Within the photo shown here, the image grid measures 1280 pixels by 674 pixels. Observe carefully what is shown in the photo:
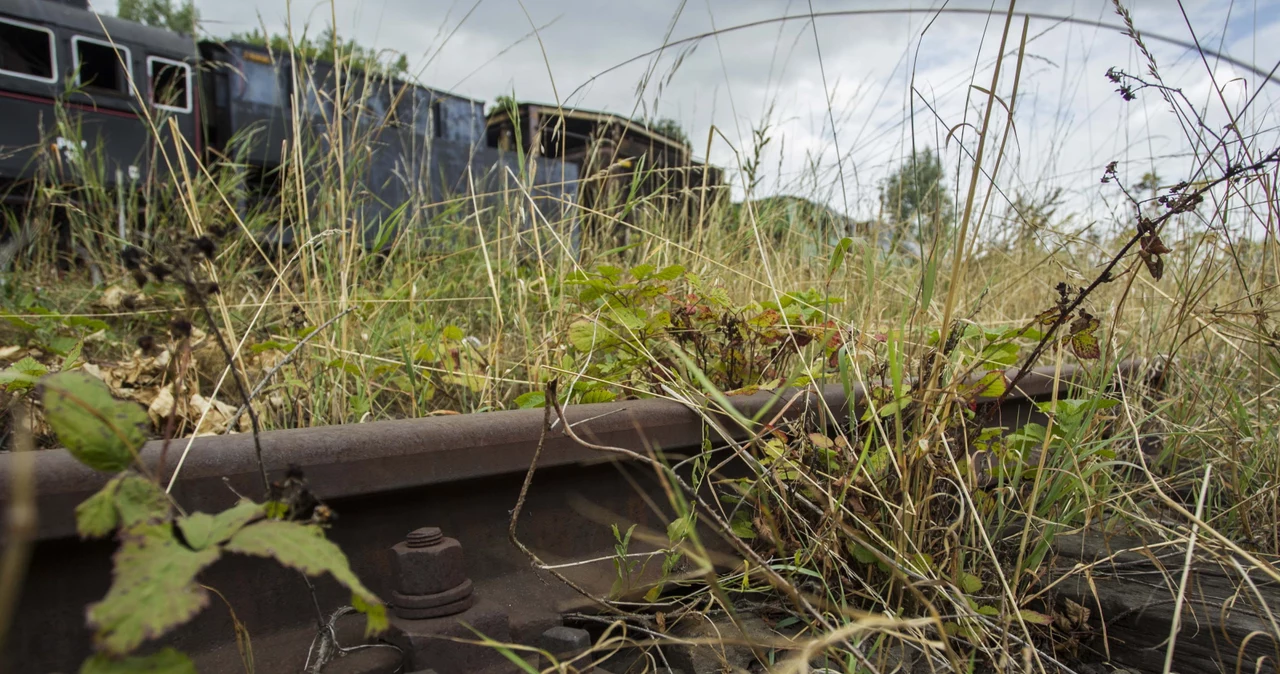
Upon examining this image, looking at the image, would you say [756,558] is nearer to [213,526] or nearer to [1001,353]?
[213,526]

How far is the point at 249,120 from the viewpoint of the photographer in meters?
8.22

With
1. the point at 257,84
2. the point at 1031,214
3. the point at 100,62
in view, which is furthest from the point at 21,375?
the point at 257,84

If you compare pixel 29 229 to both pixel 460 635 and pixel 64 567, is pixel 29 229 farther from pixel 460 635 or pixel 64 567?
pixel 460 635

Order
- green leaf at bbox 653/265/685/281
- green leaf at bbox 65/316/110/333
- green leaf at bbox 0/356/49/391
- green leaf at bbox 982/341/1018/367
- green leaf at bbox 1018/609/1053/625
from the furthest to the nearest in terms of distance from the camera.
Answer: green leaf at bbox 65/316/110/333 < green leaf at bbox 653/265/685/281 < green leaf at bbox 982/341/1018/367 < green leaf at bbox 0/356/49/391 < green leaf at bbox 1018/609/1053/625

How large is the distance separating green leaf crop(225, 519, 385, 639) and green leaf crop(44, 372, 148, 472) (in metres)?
0.17

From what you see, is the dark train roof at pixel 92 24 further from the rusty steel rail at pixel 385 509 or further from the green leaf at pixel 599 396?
the rusty steel rail at pixel 385 509

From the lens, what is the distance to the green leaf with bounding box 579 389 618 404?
1977mm

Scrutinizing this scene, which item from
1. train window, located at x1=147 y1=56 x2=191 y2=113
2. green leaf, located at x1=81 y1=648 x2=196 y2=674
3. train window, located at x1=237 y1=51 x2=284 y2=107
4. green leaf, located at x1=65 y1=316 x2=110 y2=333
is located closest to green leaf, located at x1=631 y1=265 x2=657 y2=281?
green leaf, located at x1=81 y1=648 x2=196 y2=674

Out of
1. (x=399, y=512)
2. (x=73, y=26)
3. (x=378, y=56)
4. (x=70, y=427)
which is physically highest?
(x=73, y=26)

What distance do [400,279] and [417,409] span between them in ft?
2.96

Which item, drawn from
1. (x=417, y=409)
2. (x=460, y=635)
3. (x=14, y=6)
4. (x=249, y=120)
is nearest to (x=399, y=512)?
(x=460, y=635)

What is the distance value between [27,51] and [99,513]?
7.65 m

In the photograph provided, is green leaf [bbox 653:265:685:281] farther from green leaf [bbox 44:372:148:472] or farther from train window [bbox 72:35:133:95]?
train window [bbox 72:35:133:95]

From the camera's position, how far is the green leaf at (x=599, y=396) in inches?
77.8
